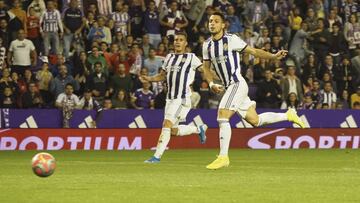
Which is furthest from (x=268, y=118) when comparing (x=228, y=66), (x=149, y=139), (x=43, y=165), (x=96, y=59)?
(x=96, y=59)

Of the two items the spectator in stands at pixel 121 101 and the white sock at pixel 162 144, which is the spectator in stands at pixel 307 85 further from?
the white sock at pixel 162 144

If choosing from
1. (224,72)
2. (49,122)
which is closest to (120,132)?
(49,122)

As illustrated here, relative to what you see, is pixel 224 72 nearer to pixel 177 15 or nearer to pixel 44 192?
pixel 44 192

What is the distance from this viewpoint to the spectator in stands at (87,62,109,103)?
2508cm

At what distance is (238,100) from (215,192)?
4153 mm

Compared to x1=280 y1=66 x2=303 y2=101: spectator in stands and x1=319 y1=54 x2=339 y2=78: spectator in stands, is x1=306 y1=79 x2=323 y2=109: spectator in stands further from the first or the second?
x1=319 y1=54 x2=339 y2=78: spectator in stands

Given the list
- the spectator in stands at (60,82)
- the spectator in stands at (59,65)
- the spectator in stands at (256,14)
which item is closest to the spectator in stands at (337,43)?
the spectator in stands at (256,14)

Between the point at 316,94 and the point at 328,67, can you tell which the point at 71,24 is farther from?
the point at 328,67

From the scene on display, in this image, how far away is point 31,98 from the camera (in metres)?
24.5

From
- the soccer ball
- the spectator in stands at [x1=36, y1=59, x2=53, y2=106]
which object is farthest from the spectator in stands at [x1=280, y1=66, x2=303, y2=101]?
the soccer ball

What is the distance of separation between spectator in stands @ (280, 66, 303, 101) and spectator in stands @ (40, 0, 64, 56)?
618 centimetres

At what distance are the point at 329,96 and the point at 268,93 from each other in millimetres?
1807

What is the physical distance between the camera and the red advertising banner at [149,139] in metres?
22.7

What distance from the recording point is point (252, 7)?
28.4 meters
